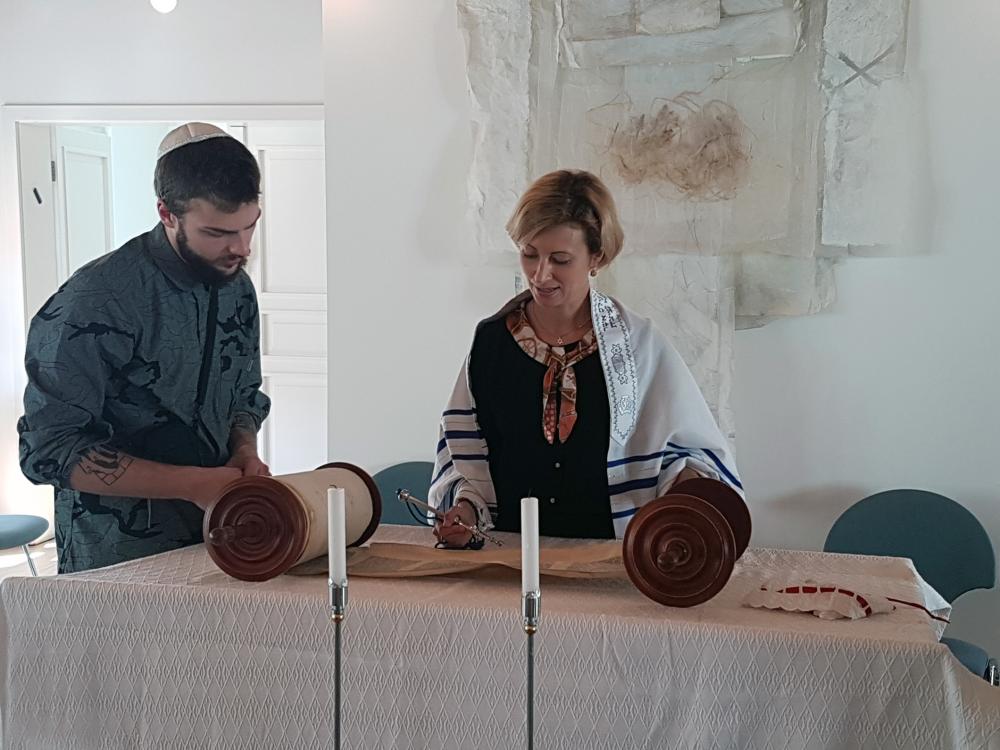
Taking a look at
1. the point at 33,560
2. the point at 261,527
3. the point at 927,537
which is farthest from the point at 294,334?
the point at 261,527

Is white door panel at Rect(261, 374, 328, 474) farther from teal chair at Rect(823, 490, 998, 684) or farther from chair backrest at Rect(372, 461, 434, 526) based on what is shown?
teal chair at Rect(823, 490, 998, 684)

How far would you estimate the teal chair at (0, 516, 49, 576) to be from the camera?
373 cm

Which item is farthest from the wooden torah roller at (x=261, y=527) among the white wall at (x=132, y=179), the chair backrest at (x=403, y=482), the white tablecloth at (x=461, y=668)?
the white wall at (x=132, y=179)

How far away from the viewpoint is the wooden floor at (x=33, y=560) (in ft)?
15.3

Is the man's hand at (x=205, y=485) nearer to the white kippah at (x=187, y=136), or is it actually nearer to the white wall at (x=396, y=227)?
the white kippah at (x=187, y=136)

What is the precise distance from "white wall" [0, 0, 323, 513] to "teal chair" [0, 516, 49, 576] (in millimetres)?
1649

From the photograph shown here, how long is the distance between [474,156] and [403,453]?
92 cm

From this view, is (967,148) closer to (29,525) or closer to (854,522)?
(854,522)

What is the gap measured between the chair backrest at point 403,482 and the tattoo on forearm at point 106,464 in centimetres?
143

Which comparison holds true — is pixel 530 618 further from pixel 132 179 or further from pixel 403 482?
pixel 132 179

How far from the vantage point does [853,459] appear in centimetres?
311

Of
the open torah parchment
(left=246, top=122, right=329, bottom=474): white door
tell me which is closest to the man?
the open torah parchment

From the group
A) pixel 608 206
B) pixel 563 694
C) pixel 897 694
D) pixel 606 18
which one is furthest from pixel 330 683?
pixel 606 18

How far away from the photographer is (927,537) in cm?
293
